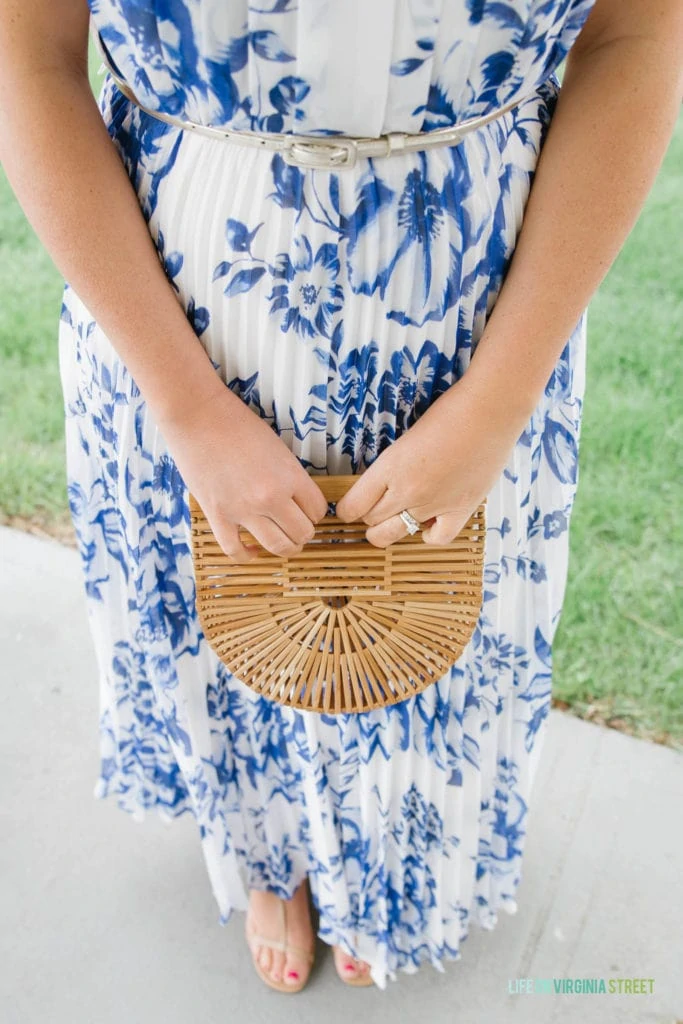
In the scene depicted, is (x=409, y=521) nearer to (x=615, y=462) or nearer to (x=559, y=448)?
(x=559, y=448)

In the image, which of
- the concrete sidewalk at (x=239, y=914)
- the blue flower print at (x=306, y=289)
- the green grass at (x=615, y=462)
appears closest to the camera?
the blue flower print at (x=306, y=289)

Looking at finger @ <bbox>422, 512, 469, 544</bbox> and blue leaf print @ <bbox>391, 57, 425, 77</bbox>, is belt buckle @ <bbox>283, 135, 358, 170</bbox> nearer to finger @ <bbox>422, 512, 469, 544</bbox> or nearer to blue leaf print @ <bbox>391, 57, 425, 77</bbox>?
blue leaf print @ <bbox>391, 57, 425, 77</bbox>

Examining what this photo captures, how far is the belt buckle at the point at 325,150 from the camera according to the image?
0.79 meters

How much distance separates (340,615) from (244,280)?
36 cm

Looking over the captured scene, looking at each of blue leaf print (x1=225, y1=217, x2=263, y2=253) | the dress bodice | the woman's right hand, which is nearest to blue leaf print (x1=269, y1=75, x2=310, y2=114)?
the dress bodice

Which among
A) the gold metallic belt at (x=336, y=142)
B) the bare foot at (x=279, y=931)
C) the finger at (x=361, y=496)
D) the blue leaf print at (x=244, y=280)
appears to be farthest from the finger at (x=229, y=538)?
the bare foot at (x=279, y=931)

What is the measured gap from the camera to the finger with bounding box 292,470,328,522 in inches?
35.1

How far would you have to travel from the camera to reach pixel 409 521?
0.91 meters

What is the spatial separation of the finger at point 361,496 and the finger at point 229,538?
4.2 inches

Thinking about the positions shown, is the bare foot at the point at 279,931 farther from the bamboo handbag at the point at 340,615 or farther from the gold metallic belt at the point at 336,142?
the gold metallic belt at the point at 336,142

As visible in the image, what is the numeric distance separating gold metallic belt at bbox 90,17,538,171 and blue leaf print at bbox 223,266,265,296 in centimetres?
10

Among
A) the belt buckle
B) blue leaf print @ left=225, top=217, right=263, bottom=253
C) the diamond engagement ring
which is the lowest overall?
the diamond engagement ring

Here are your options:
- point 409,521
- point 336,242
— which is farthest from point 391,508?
point 336,242

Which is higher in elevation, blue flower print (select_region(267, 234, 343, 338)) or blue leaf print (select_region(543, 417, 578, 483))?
blue flower print (select_region(267, 234, 343, 338))
